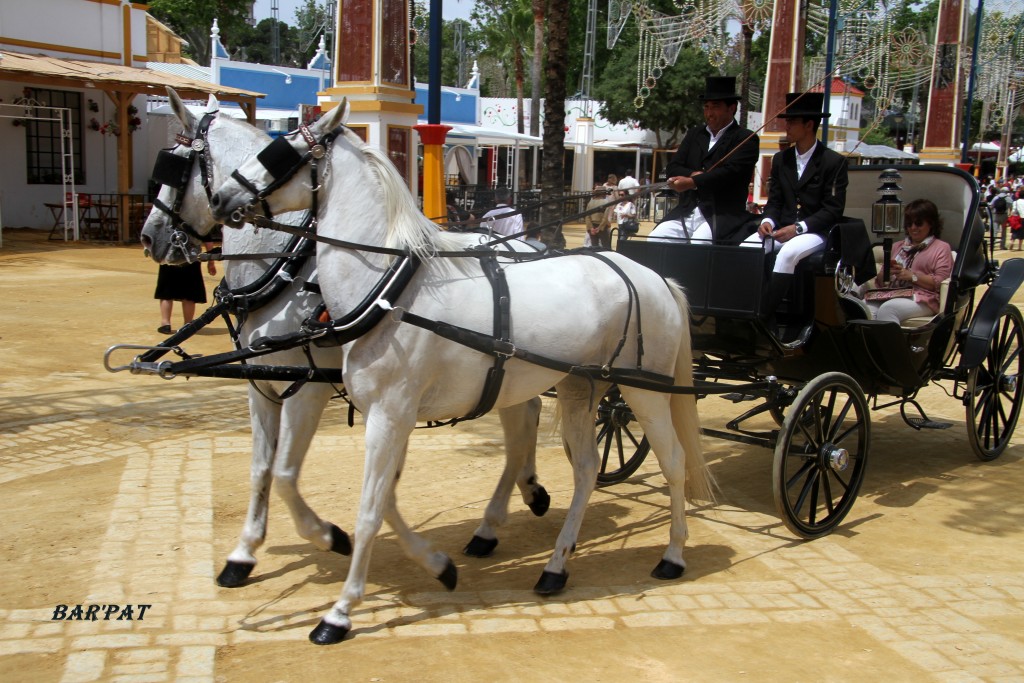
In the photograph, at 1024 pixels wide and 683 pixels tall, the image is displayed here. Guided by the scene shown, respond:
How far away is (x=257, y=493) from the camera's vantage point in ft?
16.2

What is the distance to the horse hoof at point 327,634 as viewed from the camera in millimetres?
4105

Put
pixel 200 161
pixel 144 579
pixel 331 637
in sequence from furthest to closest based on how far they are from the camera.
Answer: pixel 144 579
pixel 200 161
pixel 331 637

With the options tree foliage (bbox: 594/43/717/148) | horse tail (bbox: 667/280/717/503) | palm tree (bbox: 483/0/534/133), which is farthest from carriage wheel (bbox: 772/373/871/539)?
tree foliage (bbox: 594/43/717/148)

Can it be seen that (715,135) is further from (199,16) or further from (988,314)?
(199,16)

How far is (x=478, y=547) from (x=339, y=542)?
800 millimetres

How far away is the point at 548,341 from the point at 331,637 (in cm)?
170

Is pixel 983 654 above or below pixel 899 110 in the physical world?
below

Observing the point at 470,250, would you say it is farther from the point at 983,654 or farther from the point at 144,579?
the point at 983,654

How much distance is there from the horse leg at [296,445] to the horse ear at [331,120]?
1293mm

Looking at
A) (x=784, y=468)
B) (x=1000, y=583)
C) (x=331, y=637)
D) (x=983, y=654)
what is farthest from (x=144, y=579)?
(x=1000, y=583)

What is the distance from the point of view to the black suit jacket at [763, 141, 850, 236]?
6.05 metres

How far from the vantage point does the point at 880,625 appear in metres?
4.44

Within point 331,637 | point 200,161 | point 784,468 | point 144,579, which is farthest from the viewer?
point 784,468

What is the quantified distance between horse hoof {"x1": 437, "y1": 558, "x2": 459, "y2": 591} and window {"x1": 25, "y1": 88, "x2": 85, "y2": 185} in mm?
20497
